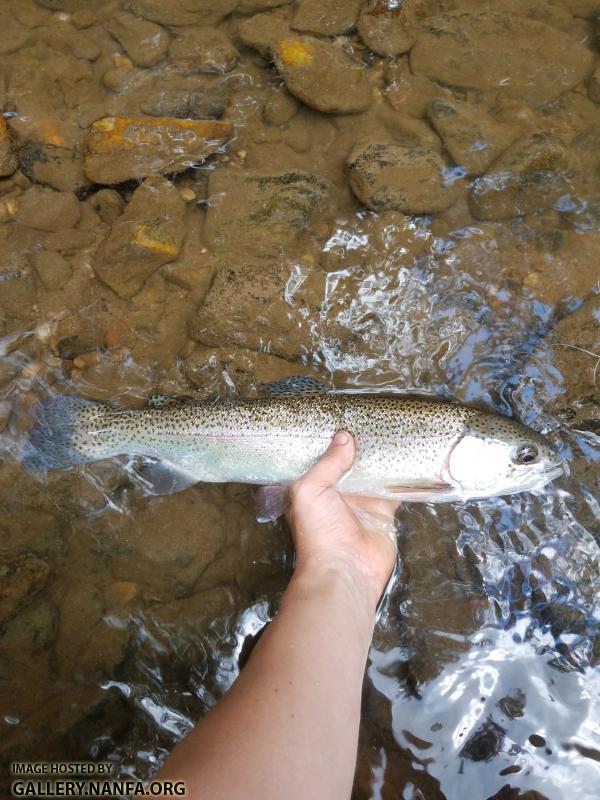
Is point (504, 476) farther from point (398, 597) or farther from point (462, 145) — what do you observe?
point (462, 145)

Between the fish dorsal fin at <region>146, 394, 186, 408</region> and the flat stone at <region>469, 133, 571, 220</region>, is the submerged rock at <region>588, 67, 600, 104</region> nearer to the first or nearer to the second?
the flat stone at <region>469, 133, 571, 220</region>

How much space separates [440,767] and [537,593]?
1223mm

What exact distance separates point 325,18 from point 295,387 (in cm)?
360

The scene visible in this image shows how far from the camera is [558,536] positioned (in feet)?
12.4

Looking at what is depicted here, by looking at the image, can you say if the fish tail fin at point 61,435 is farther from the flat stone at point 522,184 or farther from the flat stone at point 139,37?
the flat stone at point 522,184

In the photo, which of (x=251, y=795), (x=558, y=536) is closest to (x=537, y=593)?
(x=558, y=536)

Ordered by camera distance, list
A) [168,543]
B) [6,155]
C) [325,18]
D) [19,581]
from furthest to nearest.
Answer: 1. [325,18]
2. [6,155]
3. [168,543]
4. [19,581]

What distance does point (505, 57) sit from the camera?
16.2 feet

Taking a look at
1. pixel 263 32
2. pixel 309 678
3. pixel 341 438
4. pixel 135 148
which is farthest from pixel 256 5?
pixel 309 678

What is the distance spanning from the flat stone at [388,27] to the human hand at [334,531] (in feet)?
12.2

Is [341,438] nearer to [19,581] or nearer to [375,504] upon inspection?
[375,504]

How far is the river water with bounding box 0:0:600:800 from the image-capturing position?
348cm

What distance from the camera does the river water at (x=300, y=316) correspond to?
11.4ft

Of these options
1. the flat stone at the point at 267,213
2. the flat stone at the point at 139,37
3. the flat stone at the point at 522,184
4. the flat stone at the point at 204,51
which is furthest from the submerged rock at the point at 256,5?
the flat stone at the point at 522,184
